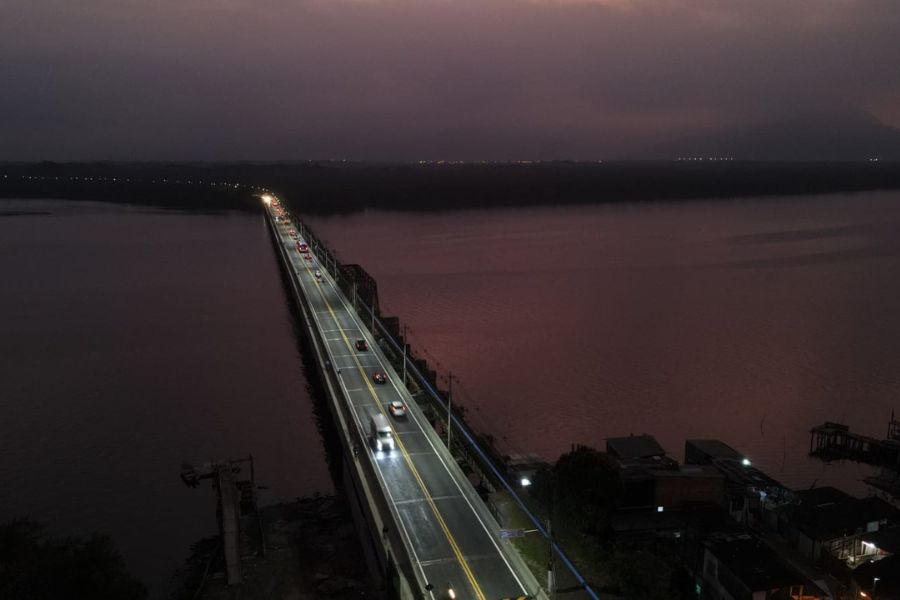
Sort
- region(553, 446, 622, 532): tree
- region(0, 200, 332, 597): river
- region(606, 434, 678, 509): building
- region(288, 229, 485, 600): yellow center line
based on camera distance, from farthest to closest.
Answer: region(0, 200, 332, 597): river
region(606, 434, 678, 509): building
region(553, 446, 622, 532): tree
region(288, 229, 485, 600): yellow center line

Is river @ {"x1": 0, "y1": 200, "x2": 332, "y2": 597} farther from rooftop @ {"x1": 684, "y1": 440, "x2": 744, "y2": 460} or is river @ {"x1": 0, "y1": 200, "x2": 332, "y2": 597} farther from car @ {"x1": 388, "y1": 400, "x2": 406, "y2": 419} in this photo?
rooftop @ {"x1": 684, "y1": 440, "x2": 744, "y2": 460}

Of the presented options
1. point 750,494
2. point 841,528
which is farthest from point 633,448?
point 841,528

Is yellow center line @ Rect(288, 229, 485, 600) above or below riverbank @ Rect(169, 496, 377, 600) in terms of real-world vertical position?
above

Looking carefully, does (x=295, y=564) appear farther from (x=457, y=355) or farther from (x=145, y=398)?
(x=457, y=355)

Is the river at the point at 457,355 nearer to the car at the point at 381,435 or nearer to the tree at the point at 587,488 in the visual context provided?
the car at the point at 381,435

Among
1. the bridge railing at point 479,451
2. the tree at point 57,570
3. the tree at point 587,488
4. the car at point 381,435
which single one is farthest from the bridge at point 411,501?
the tree at point 57,570

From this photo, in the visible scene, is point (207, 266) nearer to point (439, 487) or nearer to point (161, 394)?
point (161, 394)

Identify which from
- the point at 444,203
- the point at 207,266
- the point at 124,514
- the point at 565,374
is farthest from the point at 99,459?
the point at 444,203

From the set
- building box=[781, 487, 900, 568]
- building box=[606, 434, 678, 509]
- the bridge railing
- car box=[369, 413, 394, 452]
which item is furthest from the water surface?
Result: car box=[369, 413, 394, 452]
